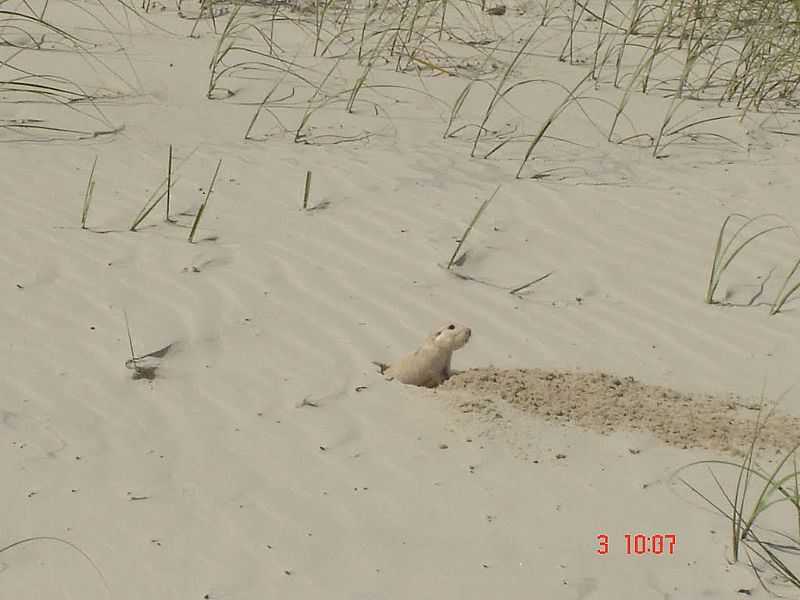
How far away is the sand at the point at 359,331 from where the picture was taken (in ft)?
10.3

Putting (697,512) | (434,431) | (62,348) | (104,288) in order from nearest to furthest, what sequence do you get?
(697,512) < (434,431) < (62,348) < (104,288)

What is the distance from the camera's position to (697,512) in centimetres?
338

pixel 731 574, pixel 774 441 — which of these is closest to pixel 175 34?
pixel 774 441

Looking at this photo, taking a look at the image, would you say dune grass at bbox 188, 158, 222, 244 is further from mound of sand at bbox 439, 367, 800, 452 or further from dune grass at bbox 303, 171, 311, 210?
mound of sand at bbox 439, 367, 800, 452

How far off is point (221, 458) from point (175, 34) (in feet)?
14.0

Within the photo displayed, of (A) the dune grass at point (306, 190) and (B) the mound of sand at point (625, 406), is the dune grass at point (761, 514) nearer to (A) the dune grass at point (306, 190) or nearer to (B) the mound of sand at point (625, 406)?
(B) the mound of sand at point (625, 406)

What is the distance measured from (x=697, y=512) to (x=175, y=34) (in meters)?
4.87

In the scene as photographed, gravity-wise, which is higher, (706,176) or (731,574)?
(706,176)

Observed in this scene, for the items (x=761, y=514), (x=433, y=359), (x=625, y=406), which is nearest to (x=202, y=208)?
(x=433, y=359)

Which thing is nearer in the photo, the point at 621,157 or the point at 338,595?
the point at 338,595

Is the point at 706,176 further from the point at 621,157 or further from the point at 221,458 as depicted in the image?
the point at 221,458

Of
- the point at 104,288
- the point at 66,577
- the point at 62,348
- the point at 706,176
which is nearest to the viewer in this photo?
the point at 66,577
